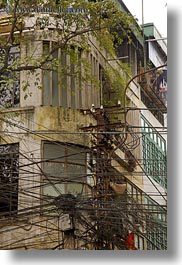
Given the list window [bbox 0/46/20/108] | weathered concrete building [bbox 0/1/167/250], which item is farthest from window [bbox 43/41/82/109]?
window [bbox 0/46/20/108]

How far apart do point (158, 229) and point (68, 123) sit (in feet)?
1.86

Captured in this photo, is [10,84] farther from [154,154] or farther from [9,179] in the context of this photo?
[154,154]

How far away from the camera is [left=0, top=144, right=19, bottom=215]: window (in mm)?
2328

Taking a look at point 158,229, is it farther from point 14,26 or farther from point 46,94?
point 14,26

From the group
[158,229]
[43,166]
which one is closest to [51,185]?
[43,166]

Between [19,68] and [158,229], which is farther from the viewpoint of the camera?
[19,68]

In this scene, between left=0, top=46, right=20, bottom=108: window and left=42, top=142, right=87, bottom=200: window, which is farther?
left=0, top=46, right=20, bottom=108: window

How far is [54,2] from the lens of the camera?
2.45 meters

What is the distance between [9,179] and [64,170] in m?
0.23

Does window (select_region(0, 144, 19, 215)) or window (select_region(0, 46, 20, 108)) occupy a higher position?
window (select_region(0, 46, 20, 108))

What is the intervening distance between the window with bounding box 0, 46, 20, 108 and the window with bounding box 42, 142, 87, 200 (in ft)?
0.89

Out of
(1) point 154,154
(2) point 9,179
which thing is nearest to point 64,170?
(2) point 9,179

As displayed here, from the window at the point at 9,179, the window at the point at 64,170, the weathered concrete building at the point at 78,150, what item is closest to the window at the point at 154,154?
the weathered concrete building at the point at 78,150

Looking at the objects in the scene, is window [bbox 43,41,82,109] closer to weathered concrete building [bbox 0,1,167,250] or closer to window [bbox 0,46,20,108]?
weathered concrete building [bbox 0,1,167,250]
